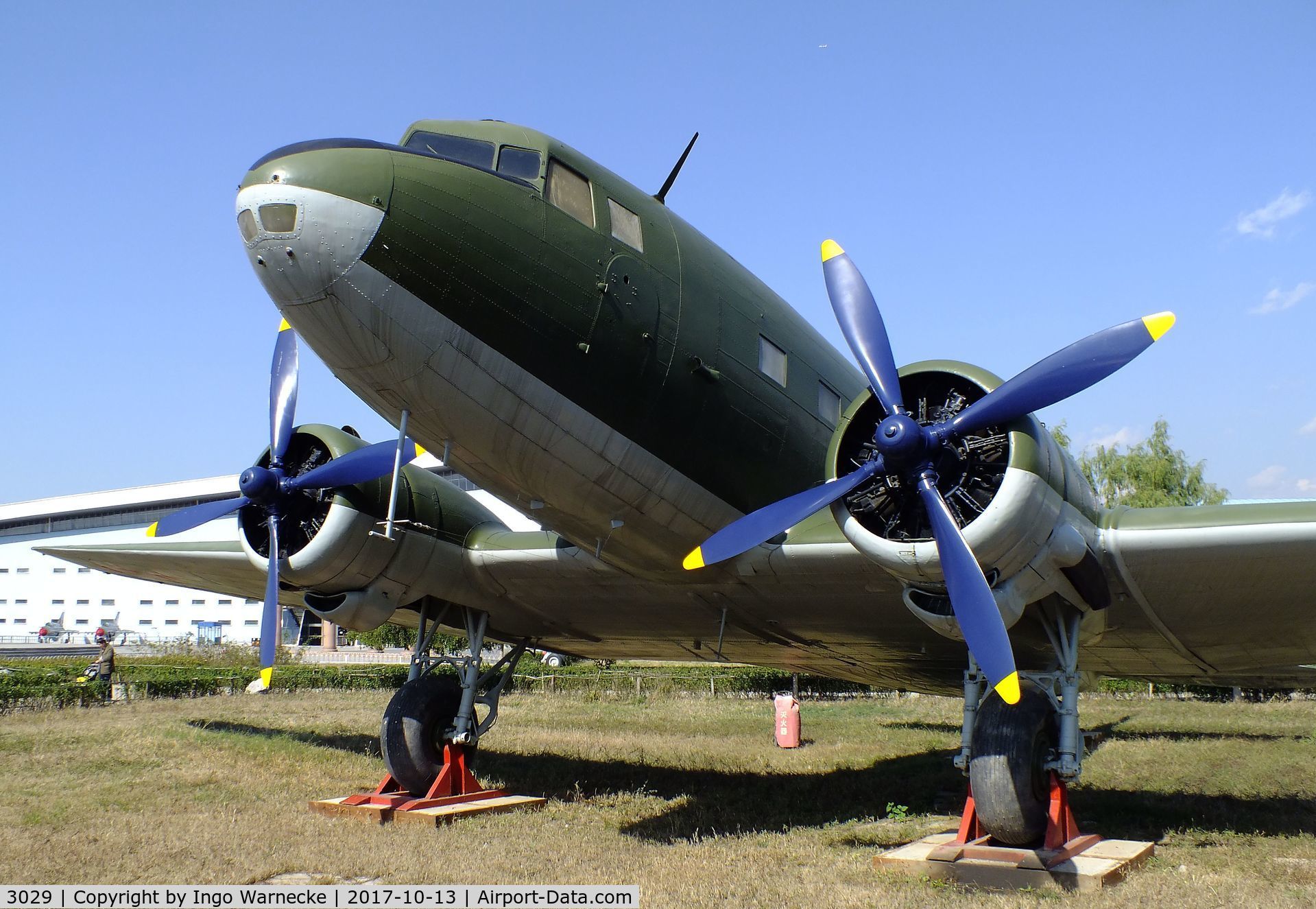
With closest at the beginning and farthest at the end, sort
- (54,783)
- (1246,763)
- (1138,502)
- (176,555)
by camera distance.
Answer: (54,783)
(176,555)
(1246,763)
(1138,502)

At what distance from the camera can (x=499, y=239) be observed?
7562 mm

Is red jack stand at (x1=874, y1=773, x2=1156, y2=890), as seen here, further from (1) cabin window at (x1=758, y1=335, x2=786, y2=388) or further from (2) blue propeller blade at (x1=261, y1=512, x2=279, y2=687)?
(2) blue propeller blade at (x1=261, y1=512, x2=279, y2=687)

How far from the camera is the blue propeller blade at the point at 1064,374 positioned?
753 cm

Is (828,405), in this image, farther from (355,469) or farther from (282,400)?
(282,400)

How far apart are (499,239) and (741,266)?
3341 millimetres

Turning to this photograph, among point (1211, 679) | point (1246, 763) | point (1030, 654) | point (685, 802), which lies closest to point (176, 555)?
point (685, 802)

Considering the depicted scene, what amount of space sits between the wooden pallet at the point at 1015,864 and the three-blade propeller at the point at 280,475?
6.26 meters

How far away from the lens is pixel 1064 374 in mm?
7637

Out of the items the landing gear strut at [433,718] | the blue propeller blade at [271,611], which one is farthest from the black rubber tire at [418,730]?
the blue propeller blade at [271,611]

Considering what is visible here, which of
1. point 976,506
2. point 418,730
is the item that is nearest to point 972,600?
point 976,506

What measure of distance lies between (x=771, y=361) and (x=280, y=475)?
18.0 feet

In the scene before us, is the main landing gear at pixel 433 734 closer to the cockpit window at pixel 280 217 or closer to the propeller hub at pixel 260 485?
the propeller hub at pixel 260 485

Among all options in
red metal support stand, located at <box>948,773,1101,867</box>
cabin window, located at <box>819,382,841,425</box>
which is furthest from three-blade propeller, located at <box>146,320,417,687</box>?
red metal support stand, located at <box>948,773,1101,867</box>

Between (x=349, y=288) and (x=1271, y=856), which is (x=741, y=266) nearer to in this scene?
(x=349, y=288)
